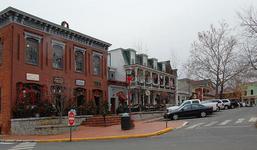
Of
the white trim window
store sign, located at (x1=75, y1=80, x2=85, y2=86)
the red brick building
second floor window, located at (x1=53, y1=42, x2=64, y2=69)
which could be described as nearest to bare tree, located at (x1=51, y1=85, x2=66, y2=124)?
the red brick building

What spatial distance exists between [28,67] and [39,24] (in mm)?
4005

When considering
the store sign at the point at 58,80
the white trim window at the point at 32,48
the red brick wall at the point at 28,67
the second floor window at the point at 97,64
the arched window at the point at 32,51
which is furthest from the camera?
the second floor window at the point at 97,64

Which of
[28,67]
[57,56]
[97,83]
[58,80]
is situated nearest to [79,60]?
[57,56]

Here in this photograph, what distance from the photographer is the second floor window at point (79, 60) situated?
115ft

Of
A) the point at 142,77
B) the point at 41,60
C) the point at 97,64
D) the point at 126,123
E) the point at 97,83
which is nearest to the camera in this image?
the point at 126,123

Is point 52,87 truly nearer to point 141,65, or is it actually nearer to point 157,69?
point 141,65

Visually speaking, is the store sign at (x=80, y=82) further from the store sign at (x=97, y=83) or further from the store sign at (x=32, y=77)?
the store sign at (x=32, y=77)

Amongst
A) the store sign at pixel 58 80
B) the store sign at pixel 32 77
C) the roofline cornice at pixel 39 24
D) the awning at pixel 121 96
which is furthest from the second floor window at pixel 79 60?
the awning at pixel 121 96

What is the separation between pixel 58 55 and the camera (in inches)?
1293

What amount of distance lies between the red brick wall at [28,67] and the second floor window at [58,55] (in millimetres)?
459

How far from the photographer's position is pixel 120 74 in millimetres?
49219

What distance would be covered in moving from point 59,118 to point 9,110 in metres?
3.92

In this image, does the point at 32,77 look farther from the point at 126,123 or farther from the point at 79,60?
the point at 126,123

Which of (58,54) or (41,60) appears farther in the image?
(58,54)
